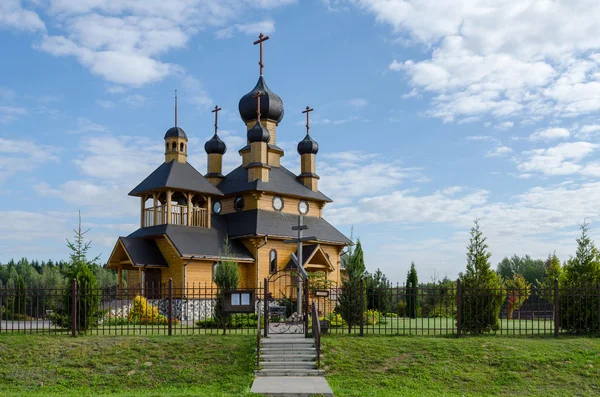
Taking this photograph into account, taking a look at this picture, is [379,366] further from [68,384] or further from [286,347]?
[68,384]

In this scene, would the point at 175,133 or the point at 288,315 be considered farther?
the point at 175,133

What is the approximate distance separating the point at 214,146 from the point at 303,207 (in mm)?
6579

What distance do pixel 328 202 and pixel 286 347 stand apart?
70.5ft

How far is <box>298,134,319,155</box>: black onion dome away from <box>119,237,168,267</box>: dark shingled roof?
11.4m

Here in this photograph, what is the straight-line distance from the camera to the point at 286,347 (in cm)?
1573

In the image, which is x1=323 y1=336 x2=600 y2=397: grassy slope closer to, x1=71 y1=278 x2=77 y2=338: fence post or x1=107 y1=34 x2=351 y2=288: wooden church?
x1=71 y1=278 x2=77 y2=338: fence post

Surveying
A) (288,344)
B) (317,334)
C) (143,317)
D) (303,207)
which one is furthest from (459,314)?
(303,207)

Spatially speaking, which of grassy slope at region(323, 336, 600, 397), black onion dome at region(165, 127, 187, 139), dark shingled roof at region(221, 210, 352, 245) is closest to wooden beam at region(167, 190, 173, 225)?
dark shingled roof at region(221, 210, 352, 245)

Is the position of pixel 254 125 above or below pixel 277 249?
above

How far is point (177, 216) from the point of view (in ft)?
102

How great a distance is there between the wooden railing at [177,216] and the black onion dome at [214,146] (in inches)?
245

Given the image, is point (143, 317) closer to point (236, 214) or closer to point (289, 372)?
point (289, 372)

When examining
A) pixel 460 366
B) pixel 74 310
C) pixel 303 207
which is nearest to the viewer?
pixel 460 366

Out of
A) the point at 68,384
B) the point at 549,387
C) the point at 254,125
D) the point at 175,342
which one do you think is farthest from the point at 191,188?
the point at 549,387
